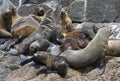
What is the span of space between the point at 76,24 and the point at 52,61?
15.3 ft

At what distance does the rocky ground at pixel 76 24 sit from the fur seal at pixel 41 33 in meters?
0.40

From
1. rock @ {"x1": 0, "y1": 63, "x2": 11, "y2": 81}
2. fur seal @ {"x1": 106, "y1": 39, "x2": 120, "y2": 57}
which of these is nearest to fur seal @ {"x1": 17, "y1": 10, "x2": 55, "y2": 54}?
rock @ {"x1": 0, "y1": 63, "x2": 11, "y2": 81}

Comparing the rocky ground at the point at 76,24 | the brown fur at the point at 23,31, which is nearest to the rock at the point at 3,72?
the rocky ground at the point at 76,24

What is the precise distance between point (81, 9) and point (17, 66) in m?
4.55

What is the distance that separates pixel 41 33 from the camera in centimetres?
1003

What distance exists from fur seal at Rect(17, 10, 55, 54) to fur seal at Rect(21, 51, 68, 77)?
1.05 metres

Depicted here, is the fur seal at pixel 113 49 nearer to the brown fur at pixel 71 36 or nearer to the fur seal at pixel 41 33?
the brown fur at pixel 71 36

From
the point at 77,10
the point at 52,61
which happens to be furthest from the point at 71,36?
the point at 77,10

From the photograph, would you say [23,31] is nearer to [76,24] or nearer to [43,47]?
[43,47]

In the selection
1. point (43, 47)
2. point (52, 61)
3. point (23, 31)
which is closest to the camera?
point (52, 61)

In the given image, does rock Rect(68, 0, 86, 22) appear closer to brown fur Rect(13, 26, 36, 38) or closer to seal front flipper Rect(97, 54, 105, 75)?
brown fur Rect(13, 26, 36, 38)

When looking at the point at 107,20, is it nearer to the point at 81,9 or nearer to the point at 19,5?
the point at 81,9

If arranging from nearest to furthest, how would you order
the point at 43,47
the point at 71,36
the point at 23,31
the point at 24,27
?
the point at 43,47 → the point at 71,36 → the point at 23,31 → the point at 24,27

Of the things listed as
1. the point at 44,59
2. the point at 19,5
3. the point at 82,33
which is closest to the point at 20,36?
the point at 82,33
